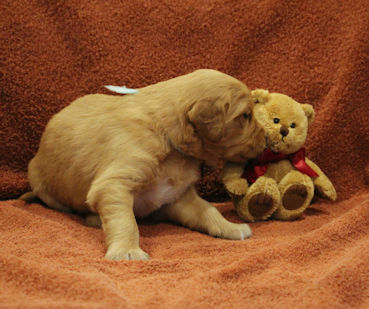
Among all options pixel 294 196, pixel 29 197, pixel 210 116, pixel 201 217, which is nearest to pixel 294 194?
pixel 294 196

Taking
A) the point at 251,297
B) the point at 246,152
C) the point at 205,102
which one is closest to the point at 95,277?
the point at 251,297

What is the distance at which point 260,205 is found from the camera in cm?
255

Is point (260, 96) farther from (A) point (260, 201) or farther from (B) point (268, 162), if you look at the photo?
(A) point (260, 201)

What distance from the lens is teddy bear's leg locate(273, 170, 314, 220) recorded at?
255 centimetres

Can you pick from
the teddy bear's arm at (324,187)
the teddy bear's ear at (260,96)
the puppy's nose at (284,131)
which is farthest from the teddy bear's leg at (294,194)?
the teddy bear's ear at (260,96)

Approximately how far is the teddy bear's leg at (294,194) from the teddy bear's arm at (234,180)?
0.64 feet

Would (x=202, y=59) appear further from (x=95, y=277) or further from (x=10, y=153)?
(x=95, y=277)

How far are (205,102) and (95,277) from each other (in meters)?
0.94

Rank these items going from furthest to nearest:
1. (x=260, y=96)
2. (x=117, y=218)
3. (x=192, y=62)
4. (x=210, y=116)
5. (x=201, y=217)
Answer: (x=192, y=62), (x=260, y=96), (x=201, y=217), (x=210, y=116), (x=117, y=218)

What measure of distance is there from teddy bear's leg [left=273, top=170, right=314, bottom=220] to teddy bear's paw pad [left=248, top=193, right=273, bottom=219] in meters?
0.07

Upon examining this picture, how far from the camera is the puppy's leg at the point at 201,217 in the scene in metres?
2.37

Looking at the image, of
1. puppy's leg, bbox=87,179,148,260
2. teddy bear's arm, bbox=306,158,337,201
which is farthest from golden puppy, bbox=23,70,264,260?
teddy bear's arm, bbox=306,158,337,201

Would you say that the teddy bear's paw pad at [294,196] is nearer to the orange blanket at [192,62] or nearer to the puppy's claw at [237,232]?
the orange blanket at [192,62]

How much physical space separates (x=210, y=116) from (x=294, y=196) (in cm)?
68
